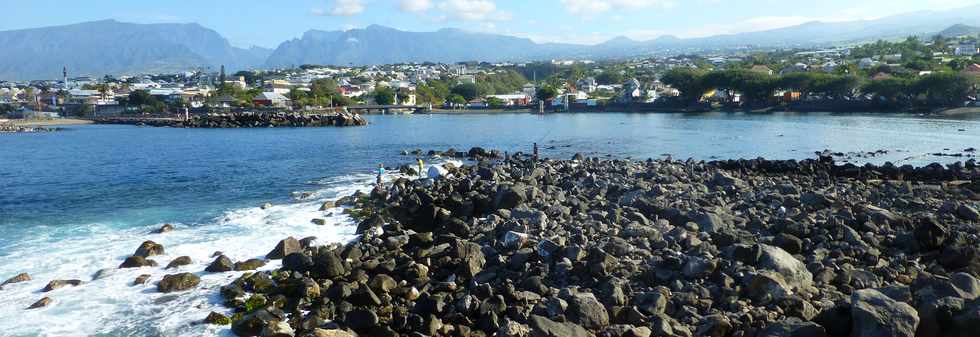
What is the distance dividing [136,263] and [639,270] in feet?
27.3

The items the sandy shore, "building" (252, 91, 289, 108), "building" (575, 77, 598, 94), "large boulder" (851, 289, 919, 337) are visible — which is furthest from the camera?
"building" (575, 77, 598, 94)

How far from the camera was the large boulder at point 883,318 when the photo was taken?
5.88 meters

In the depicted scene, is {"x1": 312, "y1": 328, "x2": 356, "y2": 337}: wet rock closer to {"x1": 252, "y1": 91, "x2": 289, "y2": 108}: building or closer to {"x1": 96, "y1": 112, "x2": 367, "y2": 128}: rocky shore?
{"x1": 96, "y1": 112, "x2": 367, "y2": 128}: rocky shore

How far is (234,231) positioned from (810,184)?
14674 millimetres

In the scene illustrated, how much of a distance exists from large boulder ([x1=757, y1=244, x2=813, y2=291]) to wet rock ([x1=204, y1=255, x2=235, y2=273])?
26.6 feet

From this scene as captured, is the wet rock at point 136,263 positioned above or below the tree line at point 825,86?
below

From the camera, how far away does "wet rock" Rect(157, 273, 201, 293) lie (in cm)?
1001

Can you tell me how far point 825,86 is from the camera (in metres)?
69.1

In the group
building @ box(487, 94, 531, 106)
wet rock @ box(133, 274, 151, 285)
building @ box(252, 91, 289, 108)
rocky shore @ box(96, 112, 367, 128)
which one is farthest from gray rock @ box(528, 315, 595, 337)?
building @ box(487, 94, 531, 106)

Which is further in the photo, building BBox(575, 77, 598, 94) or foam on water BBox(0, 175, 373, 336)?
building BBox(575, 77, 598, 94)

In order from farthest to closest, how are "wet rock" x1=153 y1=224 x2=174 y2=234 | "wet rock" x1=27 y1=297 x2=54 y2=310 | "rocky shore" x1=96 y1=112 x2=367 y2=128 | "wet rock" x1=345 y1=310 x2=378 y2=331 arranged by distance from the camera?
"rocky shore" x1=96 y1=112 x2=367 y2=128 < "wet rock" x1=153 y1=224 x2=174 y2=234 < "wet rock" x1=27 y1=297 x2=54 y2=310 < "wet rock" x1=345 y1=310 x2=378 y2=331

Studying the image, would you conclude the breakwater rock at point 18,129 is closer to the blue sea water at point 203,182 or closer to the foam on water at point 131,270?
the blue sea water at point 203,182

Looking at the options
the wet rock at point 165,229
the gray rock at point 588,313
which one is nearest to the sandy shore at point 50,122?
the wet rock at point 165,229

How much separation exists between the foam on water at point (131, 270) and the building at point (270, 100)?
2981 inches
